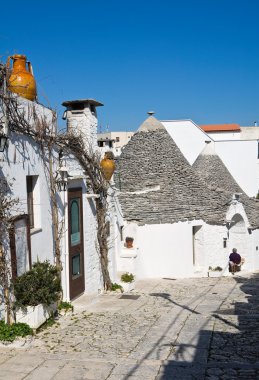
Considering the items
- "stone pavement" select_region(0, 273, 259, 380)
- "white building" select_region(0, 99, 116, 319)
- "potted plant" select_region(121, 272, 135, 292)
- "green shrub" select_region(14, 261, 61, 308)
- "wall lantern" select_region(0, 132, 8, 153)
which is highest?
"wall lantern" select_region(0, 132, 8, 153)

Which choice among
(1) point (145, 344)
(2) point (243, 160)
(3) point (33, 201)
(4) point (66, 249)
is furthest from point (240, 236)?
(2) point (243, 160)

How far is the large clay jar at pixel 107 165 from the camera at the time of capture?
12719 millimetres

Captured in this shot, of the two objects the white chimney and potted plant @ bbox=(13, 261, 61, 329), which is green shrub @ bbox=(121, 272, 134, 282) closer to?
the white chimney

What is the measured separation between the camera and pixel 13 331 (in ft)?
23.8

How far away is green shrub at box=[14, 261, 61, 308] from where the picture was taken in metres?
7.81

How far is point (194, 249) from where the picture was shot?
19.5 meters

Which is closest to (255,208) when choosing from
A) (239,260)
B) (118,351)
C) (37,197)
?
(239,260)

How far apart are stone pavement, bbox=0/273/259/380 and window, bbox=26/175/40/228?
6.55ft

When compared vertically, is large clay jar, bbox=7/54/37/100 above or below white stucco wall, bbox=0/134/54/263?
above

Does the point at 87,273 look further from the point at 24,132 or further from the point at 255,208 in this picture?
the point at 255,208

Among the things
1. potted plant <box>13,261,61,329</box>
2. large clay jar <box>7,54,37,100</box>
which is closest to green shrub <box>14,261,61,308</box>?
potted plant <box>13,261,61,329</box>

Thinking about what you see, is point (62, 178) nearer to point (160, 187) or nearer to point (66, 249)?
point (66, 249)

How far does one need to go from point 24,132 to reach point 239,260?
13.6 meters

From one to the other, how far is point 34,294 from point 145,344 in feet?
6.73
